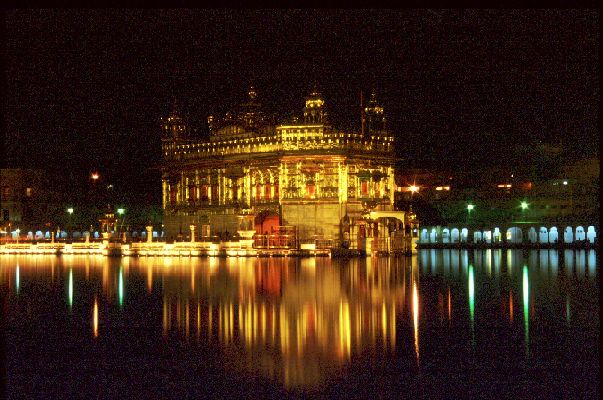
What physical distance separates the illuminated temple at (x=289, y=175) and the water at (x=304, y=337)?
12623 mm

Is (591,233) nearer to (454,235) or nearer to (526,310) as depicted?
(454,235)

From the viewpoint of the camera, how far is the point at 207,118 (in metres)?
41.7

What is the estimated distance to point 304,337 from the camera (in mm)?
11656

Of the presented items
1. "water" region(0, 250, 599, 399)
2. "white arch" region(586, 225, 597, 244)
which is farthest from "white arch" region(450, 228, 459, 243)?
"water" region(0, 250, 599, 399)

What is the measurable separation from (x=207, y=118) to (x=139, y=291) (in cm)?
2431

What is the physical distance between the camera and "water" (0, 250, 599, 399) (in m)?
8.99

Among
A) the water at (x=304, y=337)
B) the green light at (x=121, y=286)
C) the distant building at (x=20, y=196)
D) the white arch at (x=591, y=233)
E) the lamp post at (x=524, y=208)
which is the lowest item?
the water at (x=304, y=337)

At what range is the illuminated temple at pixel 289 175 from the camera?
33781 mm

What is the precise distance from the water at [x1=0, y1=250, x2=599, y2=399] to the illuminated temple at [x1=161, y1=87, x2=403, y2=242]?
1262 cm

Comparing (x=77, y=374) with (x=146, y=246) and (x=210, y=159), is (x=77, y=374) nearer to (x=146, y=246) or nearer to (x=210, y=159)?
(x=146, y=246)

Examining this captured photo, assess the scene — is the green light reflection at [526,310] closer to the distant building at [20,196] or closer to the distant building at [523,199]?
the distant building at [523,199]

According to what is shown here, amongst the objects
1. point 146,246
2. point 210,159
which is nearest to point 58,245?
point 146,246

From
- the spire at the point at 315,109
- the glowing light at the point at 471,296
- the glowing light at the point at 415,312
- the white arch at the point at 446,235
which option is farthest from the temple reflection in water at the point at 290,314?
the white arch at the point at 446,235

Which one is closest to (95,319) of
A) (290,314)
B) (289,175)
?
(290,314)
